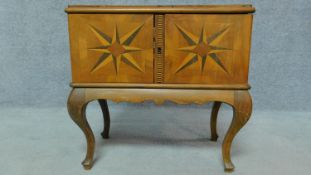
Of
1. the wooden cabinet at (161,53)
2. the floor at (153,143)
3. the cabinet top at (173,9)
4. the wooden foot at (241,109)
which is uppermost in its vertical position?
the cabinet top at (173,9)

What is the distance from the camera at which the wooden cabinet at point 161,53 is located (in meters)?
1.19

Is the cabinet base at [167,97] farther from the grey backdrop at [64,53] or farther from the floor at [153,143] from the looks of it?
the grey backdrop at [64,53]

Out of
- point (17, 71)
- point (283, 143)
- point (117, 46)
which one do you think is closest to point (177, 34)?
point (117, 46)

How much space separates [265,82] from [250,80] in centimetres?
11

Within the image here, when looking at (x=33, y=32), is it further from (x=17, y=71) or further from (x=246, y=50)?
(x=246, y=50)

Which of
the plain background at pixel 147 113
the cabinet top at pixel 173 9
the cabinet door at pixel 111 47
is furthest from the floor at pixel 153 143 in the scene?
the cabinet top at pixel 173 9

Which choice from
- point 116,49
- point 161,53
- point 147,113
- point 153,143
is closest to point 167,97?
point 161,53

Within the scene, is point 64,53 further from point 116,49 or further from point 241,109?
point 241,109

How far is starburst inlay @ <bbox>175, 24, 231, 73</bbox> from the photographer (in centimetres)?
120

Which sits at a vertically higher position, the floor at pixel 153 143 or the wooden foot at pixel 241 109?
the wooden foot at pixel 241 109

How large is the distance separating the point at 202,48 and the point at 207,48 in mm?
20

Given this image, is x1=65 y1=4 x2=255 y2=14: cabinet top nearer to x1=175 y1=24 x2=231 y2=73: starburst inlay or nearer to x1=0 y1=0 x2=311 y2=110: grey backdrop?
x1=175 y1=24 x2=231 y2=73: starburst inlay

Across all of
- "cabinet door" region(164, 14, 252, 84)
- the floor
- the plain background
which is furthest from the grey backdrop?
"cabinet door" region(164, 14, 252, 84)

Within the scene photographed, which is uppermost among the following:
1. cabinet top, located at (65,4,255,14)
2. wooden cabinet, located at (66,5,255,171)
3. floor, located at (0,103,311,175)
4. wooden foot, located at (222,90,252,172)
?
cabinet top, located at (65,4,255,14)
